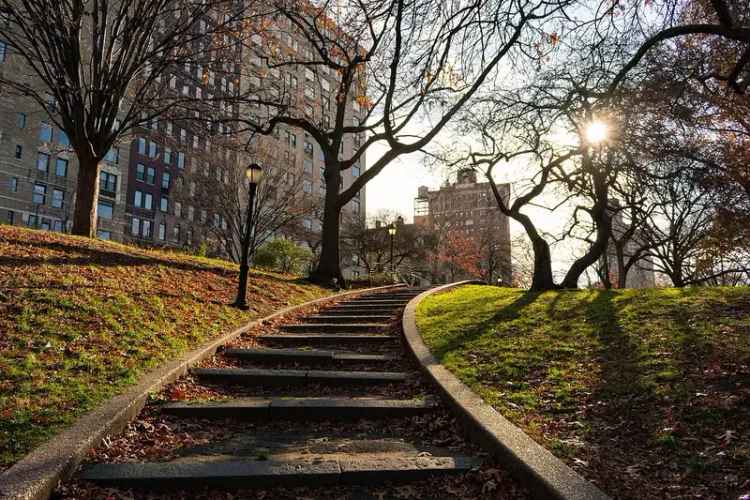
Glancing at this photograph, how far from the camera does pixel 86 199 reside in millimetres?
12805

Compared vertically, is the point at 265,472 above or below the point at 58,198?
below

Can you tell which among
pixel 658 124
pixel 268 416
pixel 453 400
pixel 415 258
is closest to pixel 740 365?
pixel 453 400

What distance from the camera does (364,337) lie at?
305 inches

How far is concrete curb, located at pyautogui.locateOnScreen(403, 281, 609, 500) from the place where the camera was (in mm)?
2715

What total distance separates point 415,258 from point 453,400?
139ft

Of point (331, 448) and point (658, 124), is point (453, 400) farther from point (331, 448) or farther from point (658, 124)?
point (658, 124)

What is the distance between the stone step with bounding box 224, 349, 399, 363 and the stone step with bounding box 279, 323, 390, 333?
78.1 inches

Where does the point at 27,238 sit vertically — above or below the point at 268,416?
above

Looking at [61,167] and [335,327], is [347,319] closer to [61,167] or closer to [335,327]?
[335,327]

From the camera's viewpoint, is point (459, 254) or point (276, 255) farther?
point (459, 254)

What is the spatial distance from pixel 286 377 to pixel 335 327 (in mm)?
3143

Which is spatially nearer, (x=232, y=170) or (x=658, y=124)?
(x=658, y=124)

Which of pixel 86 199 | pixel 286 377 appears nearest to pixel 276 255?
Result: pixel 86 199

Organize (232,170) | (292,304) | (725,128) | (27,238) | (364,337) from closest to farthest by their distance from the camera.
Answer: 1. (364,337)
2. (27,238)
3. (292,304)
4. (725,128)
5. (232,170)
